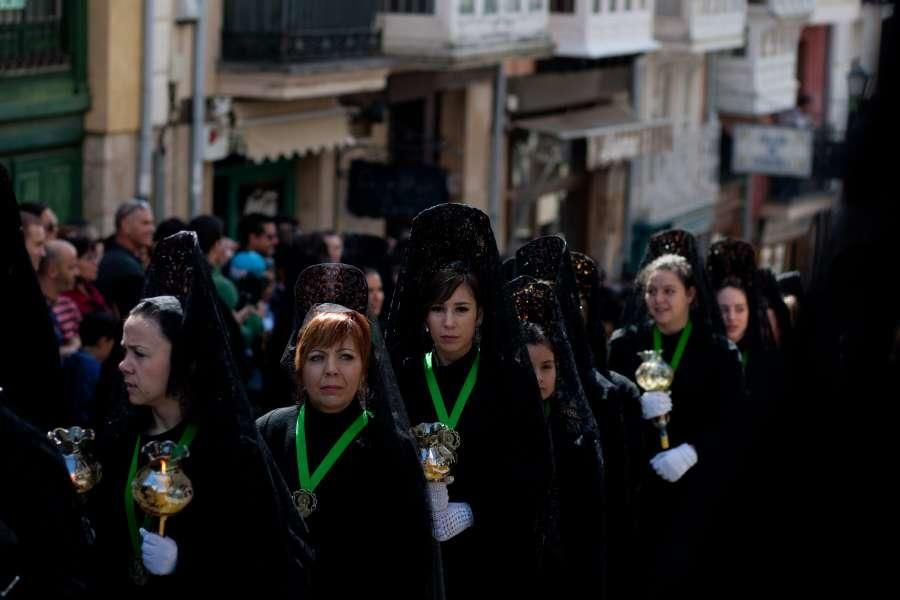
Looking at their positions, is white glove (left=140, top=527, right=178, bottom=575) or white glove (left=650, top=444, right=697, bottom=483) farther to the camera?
white glove (left=650, top=444, right=697, bottom=483)

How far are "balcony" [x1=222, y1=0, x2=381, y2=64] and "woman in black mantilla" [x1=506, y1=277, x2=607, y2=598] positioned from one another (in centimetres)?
1205

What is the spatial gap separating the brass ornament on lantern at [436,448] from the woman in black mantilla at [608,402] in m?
1.46

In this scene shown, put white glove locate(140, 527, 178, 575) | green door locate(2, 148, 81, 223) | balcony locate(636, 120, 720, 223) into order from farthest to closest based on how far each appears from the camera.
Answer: balcony locate(636, 120, 720, 223), green door locate(2, 148, 81, 223), white glove locate(140, 527, 178, 575)

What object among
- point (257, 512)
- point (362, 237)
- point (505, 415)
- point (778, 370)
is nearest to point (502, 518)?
point (505, 415)

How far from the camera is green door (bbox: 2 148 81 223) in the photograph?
16625 millimetres

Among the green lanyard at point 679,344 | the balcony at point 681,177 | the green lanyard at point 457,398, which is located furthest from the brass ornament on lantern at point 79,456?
the balcony at point 681,177

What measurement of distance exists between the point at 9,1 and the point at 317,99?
6079 millimetres

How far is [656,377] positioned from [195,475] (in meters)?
3.88

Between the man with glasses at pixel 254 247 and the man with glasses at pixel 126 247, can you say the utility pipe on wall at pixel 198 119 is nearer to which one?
the man with glasses at pixel 254 247

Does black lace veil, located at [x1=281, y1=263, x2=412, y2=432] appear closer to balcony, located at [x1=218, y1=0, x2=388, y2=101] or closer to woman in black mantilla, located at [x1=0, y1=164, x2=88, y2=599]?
woman in black mantilla, located at [x1=0, y1=164, x2=88, y2=599]

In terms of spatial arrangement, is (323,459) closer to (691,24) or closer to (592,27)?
(592,27)

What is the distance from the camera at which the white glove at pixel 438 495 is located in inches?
279

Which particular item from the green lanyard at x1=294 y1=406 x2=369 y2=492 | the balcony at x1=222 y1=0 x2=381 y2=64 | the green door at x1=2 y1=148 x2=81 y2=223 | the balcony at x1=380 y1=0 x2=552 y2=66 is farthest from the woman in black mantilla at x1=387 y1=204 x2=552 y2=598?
the balcony at x1=380 y1=0 x2=552 y2=66

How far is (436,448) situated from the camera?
6.98 meters
